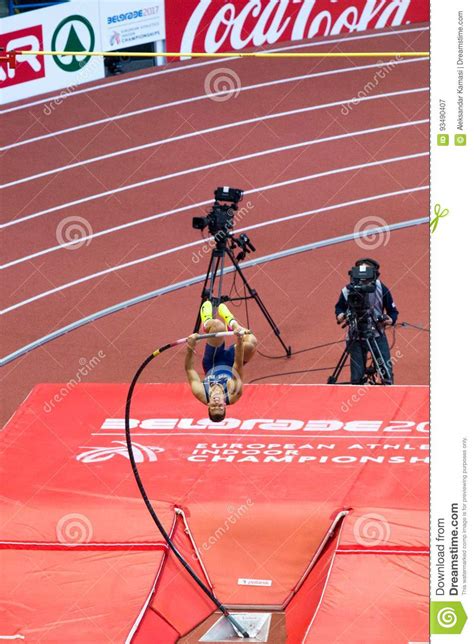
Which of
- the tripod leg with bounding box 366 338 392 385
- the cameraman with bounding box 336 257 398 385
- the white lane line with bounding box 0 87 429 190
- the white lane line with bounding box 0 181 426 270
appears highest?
the white lane line with bounding box 0 87 429 190

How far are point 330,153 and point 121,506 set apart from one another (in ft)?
29.3

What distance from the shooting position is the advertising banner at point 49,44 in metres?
16.3

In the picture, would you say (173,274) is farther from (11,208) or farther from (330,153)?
(330,153)

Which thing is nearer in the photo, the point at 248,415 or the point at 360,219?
the point at 248,415

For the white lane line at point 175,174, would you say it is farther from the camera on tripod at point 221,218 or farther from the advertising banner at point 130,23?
the camera on tripod at point 221,218

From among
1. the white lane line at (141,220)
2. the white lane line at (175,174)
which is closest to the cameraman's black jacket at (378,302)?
the white lane line at (141,220)

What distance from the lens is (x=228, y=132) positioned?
1670 centimetres

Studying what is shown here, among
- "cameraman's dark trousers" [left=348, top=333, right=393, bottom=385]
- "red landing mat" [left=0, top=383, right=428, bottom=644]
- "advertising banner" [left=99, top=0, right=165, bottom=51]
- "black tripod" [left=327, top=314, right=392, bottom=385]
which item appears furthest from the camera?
"advertising banner" [left=99, top=0, right=165, bottom=51]

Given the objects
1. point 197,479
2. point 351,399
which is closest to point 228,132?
point 351,399

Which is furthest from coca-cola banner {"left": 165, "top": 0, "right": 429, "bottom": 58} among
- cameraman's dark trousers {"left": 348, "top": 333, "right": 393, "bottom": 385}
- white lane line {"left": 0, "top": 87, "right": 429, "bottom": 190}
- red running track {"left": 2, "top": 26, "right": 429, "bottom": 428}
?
cameraman's dark trousers {"left": 348, "top": 333, "right": 393, "bottom": 385}

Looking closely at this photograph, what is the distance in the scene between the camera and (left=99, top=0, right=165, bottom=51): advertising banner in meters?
17.2

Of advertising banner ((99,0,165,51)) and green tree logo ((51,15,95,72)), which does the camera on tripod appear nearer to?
green tree logo ((51,15,95,72))
